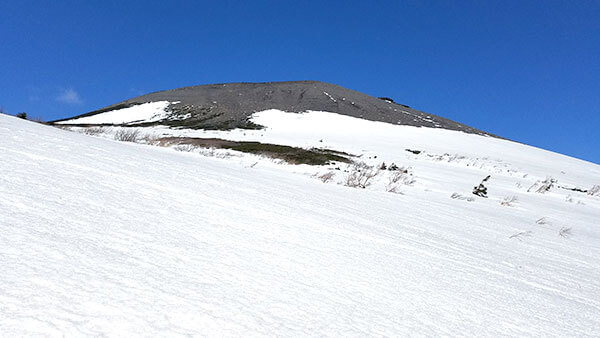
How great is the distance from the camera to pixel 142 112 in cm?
4334

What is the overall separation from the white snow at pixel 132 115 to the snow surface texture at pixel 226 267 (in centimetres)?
4169

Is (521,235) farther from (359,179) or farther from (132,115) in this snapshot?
(132,115)

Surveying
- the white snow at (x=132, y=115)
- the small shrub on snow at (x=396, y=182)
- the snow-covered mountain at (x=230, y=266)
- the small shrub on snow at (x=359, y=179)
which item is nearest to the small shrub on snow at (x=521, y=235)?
the snow-covered mountain at (x=230, y=266)

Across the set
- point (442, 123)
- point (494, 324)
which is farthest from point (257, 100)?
point (494, 324)

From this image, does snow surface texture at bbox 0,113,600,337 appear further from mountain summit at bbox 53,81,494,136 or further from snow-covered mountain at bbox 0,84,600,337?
mountain summit at bbox 53,81,494,136

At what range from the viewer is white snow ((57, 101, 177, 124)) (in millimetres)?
39156

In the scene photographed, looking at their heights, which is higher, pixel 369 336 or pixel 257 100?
pixel 257 100

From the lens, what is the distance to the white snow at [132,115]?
39156 mm

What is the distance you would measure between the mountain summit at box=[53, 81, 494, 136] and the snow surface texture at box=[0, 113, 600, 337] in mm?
30515

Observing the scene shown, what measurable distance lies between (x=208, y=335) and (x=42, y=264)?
17.3 inches

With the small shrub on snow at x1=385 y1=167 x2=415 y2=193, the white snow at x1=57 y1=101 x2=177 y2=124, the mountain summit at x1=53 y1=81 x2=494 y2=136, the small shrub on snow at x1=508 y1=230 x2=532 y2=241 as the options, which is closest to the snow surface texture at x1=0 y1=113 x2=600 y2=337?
the small shrub on snow at x1=508 y1=230 x2=532 y2=241

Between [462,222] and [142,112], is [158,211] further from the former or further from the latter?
[142,112]

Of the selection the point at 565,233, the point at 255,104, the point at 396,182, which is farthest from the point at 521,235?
the point at 255,104

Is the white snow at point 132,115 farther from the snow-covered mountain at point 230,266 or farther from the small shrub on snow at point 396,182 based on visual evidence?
the snow-covered mountain at point 230,266
